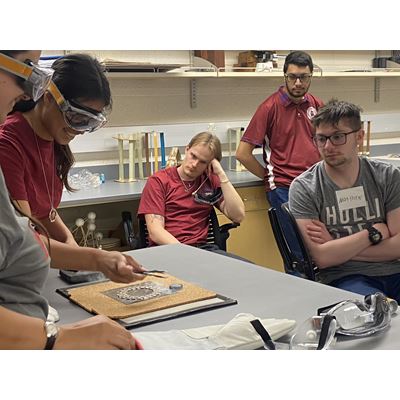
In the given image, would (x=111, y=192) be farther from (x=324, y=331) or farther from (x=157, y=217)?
(x=324, y=331)

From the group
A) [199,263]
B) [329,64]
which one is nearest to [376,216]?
[199,263]

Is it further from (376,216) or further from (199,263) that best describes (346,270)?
(199,263)

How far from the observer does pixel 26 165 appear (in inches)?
64.8

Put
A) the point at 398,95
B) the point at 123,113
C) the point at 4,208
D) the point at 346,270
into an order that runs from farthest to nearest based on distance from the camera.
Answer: the point at 398,95, the point at 123,113, the point at 346,270, the point at 4,208

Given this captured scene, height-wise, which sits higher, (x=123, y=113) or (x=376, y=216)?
(x=123, y=113)

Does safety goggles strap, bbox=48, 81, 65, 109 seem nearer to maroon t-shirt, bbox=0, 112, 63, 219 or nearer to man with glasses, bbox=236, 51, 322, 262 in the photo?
maroon t-shirt, bbox=0, 112, 63, 219

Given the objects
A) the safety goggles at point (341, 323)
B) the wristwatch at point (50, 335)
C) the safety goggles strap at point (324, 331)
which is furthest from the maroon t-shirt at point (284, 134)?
the wristwatch at point (50, 335)

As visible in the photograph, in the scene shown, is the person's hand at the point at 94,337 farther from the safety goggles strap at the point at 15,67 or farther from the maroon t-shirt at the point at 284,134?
the maroon t-shirt at the point at 284,134

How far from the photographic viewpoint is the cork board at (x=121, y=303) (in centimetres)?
135

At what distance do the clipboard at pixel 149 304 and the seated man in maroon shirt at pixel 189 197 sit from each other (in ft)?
4.14

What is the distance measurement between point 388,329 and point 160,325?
50 centimetres

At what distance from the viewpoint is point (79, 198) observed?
118 inches

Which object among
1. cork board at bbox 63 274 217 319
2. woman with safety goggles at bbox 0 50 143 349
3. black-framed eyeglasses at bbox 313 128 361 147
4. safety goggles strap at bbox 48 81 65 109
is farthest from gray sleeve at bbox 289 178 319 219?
woman with safety goggles at bbox 0 50 143 349
